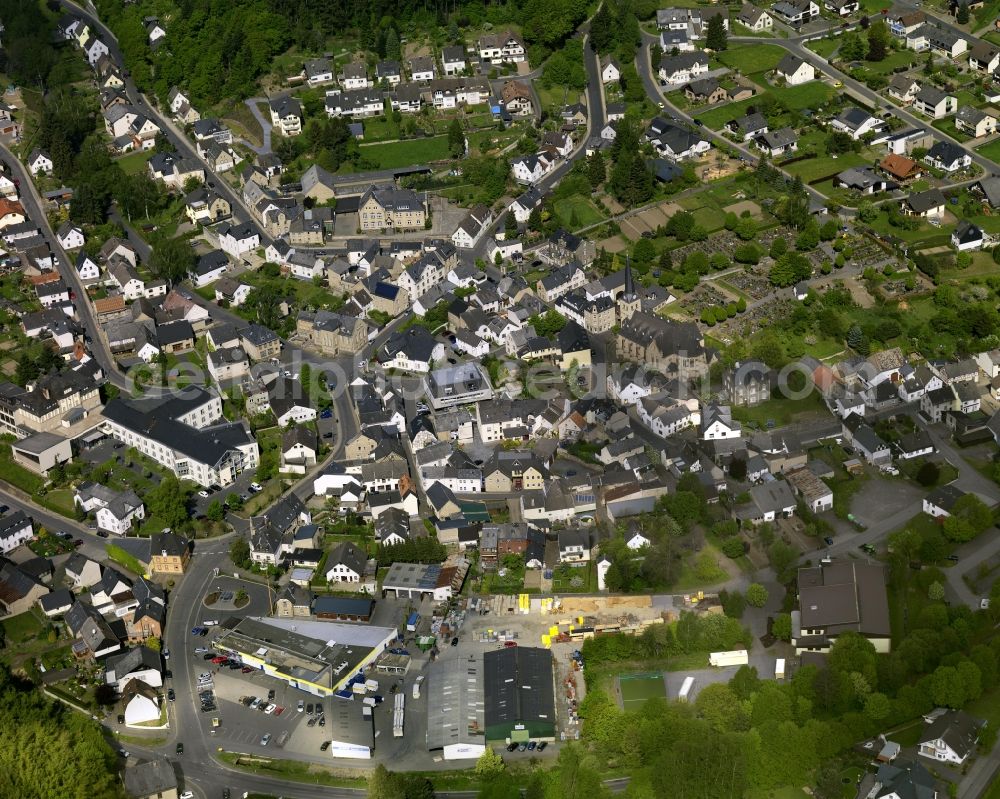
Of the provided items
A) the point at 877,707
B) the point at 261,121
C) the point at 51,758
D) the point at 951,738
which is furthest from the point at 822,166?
the point at 51,758

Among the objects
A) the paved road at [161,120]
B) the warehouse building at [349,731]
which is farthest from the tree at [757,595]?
the paved road at [161,120]

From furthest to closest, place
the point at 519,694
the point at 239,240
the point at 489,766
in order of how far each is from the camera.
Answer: the point at 239,240 → the point at 519,694 → the point at 489,766

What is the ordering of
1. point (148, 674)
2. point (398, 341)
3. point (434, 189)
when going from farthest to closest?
point (434, 189) → point (398, 341) → point (148, 674)

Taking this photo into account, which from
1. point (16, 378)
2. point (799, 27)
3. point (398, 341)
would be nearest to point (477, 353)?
point (398, 341)

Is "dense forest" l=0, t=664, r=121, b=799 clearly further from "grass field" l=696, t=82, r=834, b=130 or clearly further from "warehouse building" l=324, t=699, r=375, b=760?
"grass field" l=696, t=82, r=834, b=130

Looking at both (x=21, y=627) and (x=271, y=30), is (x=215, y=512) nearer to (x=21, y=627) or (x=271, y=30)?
(x=21, y=627)

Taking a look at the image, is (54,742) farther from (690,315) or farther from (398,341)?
(690,315)
